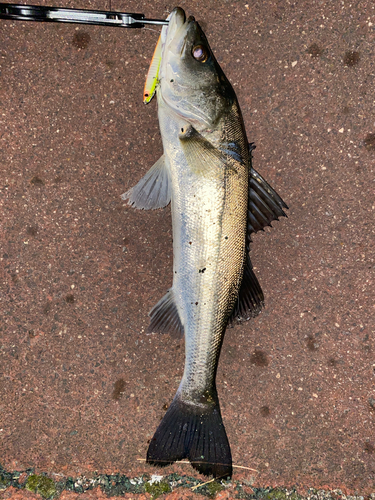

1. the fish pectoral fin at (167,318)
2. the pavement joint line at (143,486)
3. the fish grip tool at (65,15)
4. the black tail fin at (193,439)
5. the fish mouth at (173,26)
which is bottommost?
the pavement joint line at (143,486)

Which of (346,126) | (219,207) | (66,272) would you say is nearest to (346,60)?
(346,126)

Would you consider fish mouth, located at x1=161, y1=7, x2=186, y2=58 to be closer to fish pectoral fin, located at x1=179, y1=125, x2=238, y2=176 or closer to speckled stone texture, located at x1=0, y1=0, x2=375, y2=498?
speckled stone texture, located at x1=0, y1=0, x2=375, y2=498

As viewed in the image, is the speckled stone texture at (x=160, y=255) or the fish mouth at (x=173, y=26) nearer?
the fish mouth at (x=173, y=26)

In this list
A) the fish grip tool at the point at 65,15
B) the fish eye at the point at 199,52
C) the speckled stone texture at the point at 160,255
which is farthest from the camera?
the speckled stone texture at the point at 160,255

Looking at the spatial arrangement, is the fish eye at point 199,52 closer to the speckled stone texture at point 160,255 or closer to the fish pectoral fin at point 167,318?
the speckled stone texture at point 160,255

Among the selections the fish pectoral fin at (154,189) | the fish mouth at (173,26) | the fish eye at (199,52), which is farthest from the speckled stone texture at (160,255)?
the fish eye at (199,52)

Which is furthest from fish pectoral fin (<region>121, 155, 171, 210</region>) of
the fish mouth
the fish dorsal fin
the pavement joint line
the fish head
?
the pavement joint line

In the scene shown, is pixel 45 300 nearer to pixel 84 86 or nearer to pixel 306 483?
pixel 84 86

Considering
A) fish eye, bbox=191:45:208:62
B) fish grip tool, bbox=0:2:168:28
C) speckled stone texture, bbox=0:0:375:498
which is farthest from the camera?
speckled stone texture, bbox=0:0:375:498
